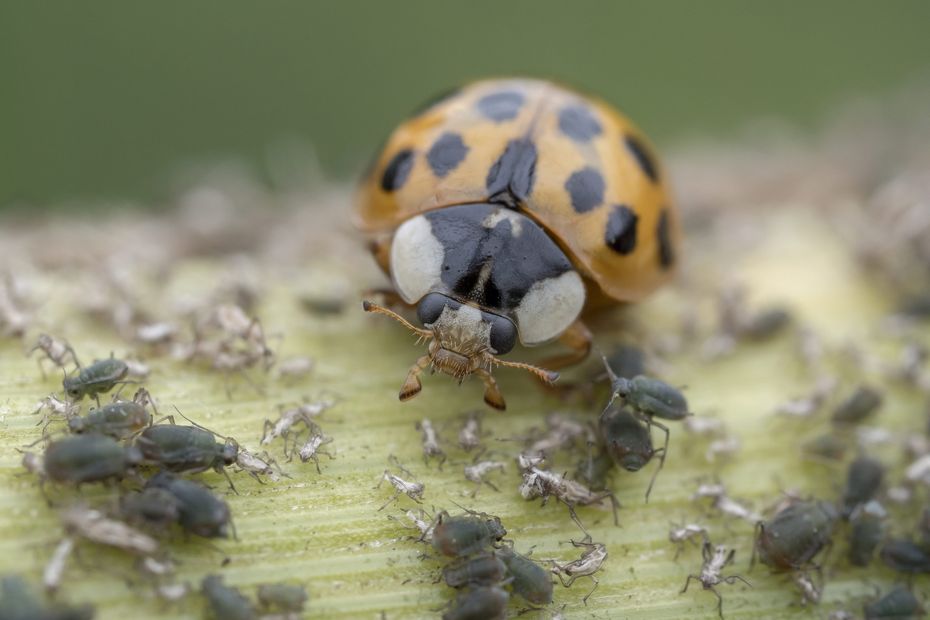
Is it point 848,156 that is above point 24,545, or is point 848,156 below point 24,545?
above

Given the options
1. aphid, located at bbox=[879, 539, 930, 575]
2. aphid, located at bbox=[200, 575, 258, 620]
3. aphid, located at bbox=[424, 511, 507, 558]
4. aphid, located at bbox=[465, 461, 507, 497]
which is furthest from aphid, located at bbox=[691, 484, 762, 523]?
aphid, located at bbox=[200, 575, 258, 620]

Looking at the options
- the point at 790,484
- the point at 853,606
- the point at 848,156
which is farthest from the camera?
the point at 848,156

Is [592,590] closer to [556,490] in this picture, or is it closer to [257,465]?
[556,490]

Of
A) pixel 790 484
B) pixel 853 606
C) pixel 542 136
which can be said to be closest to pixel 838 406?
pixel 790 484

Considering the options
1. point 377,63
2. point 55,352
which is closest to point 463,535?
point 55,352

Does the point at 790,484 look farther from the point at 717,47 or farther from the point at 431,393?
the point at 717,47

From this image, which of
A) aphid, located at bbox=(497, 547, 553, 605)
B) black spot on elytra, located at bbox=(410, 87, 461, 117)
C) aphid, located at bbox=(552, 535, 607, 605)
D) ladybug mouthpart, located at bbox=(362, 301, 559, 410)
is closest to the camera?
aphid, located at bbox=(497, 547, 553, 605)

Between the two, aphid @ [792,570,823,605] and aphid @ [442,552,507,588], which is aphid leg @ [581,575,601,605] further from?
aphid @ [792,570,823,605]
